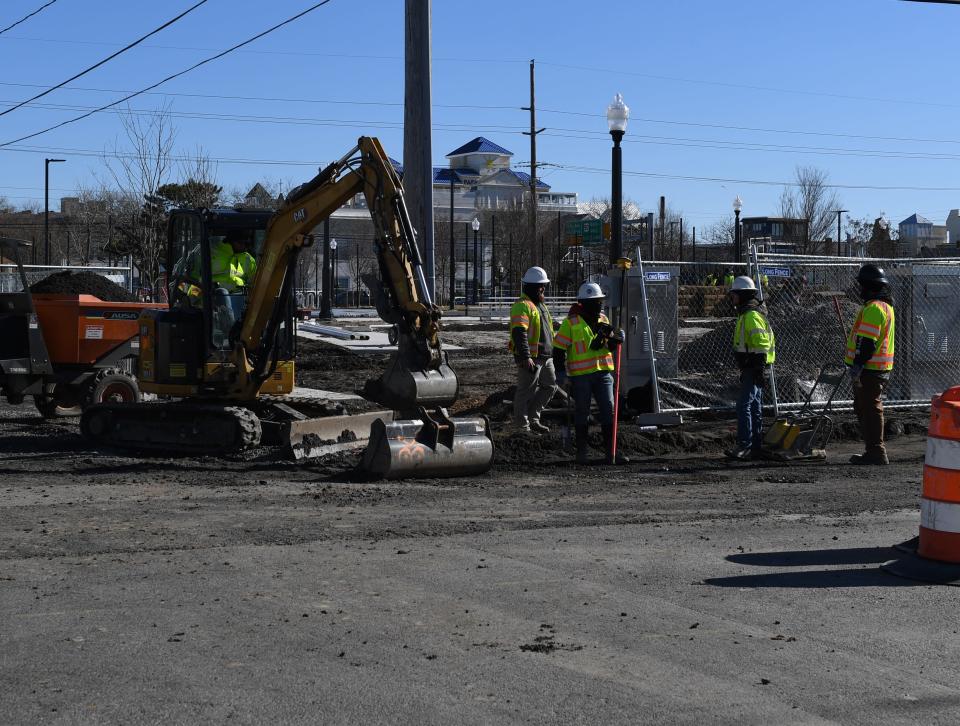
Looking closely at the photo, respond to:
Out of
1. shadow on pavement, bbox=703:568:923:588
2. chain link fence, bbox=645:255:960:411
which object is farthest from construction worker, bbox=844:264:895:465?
shadow on pavement, bbox=703:568:923:588

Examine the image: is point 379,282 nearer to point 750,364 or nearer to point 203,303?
point 203,303

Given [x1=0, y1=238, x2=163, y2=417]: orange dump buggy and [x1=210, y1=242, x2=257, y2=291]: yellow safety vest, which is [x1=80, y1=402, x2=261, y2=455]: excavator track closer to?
[x1=0, y1=238, x2=163, y2=417]: orange dump buggy

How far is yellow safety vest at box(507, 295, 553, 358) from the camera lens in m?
14.6

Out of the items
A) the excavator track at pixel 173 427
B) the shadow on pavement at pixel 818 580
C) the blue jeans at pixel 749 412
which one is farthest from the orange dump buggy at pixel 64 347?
the shadow on pavement at pixel 818 580

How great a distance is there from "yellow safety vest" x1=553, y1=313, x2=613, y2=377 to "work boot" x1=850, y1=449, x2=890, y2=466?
295 centimetres

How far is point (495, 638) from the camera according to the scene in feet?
21.5

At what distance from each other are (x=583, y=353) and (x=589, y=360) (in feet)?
0.33

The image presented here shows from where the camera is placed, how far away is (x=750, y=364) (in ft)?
44.7

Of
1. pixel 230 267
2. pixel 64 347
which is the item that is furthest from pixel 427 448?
pixel 64 347

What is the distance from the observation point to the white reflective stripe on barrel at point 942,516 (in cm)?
802

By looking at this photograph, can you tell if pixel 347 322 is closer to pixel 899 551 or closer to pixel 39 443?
pixel 39 443

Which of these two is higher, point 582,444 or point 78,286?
point 78,286

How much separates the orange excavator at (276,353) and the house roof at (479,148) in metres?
118

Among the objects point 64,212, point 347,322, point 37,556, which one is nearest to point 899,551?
point 37,556
